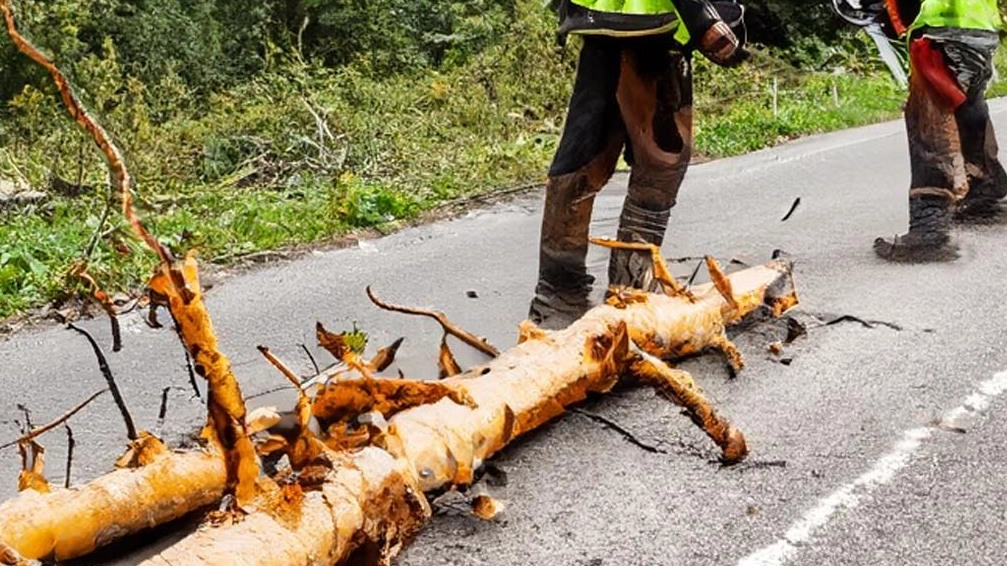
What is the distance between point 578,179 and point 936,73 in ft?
6.58

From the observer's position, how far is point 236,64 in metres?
18.5

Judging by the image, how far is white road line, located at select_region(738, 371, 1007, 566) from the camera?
2656 mm

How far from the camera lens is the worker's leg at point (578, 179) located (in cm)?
425

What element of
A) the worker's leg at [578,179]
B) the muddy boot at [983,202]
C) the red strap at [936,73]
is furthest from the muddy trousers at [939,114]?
the worker's leg at [578,179]

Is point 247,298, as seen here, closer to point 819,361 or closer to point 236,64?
point 819,361

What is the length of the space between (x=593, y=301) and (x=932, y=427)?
5.23 feet

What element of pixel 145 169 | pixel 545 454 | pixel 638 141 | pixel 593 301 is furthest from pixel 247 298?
pixel 145 169

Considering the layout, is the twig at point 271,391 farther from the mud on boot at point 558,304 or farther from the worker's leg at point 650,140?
the worker's leg at point 650,140

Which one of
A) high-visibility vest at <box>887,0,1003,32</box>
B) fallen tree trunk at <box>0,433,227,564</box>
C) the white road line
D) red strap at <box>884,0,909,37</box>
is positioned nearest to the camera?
fallen tree trunk at <box>0,433,227,564</box>

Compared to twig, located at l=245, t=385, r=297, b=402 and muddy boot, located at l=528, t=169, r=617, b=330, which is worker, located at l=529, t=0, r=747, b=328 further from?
twig, located at l=245, t=385, r=297, b=402

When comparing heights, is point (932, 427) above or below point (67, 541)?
below

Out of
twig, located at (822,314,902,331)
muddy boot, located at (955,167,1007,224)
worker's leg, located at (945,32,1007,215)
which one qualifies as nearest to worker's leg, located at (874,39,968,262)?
worker's leg, located at (945,32,1007,215)

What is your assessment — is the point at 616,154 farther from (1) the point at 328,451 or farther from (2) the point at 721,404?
(1) the point at 328,451

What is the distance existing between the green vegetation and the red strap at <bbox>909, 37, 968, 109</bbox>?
123 inches
